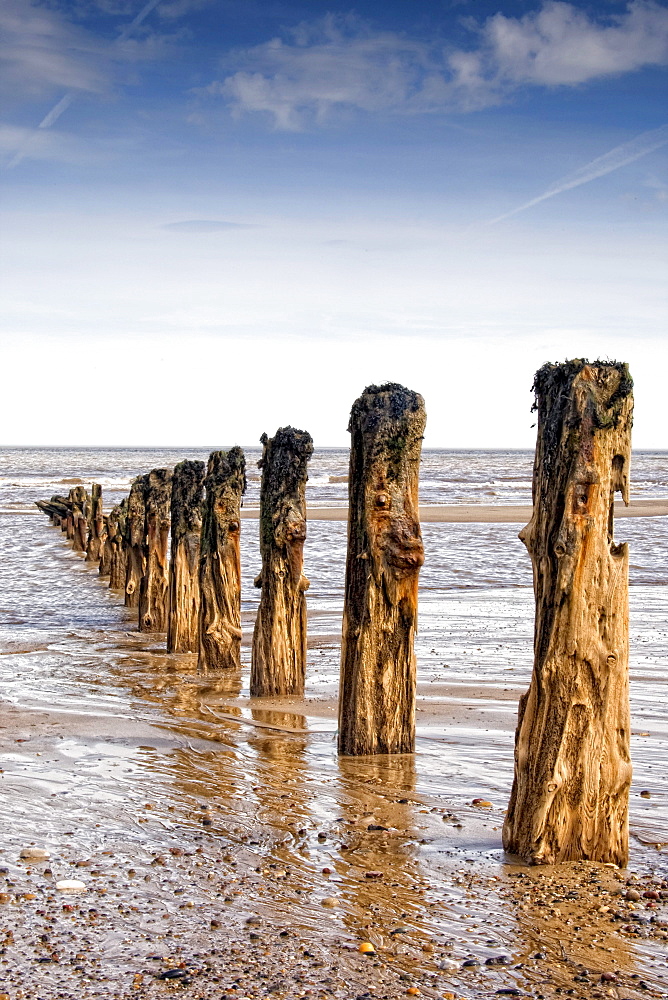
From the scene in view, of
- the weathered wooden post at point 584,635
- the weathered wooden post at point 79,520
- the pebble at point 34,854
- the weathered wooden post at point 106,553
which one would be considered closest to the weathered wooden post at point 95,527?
the weathered wooden post at point 106,553

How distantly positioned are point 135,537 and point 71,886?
437 inches

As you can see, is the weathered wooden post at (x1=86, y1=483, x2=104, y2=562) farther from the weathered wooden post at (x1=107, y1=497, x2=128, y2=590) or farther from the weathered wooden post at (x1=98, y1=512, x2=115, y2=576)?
the weathered wooden post at (x1=107, y1=497, x2=128, y2=590)

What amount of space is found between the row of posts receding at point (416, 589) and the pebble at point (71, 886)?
2.15 metres

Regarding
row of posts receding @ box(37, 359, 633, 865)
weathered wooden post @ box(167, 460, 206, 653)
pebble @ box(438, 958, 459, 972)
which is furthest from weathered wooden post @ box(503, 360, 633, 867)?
weathered wooden post @ box(167, 460, 206, 653)

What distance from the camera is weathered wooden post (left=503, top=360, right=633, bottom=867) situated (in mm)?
4840

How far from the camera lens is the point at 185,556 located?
11.6 m

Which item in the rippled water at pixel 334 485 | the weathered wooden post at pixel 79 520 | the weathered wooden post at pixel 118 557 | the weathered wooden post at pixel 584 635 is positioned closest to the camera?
the weathered wooden post at pixel 584 635

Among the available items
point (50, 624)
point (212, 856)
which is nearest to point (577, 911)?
point (212, 856)

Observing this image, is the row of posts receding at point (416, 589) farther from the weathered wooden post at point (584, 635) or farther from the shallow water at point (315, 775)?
the shallow water at point (315, 775)

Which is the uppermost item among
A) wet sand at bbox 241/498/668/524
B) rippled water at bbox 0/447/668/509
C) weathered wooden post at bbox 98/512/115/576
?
rippled water at bbox 0/447/668/509

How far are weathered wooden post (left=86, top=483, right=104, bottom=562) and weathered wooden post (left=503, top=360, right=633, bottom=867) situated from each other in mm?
19374

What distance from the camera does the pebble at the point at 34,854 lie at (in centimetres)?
494

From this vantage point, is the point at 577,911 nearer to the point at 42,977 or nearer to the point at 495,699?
the point at 42,977

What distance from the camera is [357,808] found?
229 inches
